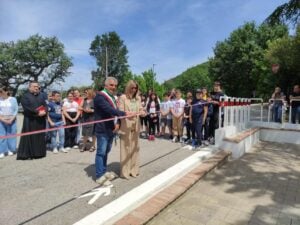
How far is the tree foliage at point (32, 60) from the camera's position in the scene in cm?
4275

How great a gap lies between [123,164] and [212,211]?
1.75m

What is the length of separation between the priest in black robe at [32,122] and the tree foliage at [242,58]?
90.7ft

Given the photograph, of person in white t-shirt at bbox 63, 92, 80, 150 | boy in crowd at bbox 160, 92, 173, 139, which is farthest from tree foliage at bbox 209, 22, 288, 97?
person in white t-shirt at bbox 63, 92, 80, 150

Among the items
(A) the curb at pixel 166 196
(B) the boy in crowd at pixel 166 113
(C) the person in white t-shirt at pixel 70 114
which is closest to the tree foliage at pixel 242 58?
(B) the boy in crowd at pixel 166 113

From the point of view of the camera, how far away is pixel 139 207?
4023 millimetres

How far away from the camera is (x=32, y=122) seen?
6.73 m

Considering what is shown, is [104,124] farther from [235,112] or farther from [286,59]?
[286,59]

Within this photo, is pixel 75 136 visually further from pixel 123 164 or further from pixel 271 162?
pixel 271 162

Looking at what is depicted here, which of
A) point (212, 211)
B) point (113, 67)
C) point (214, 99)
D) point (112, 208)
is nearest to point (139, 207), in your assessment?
point (112, 208)

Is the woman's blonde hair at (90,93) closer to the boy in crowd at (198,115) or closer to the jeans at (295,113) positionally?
the boy in crowd at (198,115)

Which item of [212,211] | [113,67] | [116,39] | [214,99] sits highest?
[116,39]

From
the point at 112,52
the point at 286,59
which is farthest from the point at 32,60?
the point at 286,59

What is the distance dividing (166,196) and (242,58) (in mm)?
31590

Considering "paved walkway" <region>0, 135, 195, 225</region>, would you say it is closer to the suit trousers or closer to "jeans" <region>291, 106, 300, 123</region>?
the suit trousers
